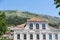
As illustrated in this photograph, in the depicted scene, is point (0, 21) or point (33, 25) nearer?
point (0, 21)

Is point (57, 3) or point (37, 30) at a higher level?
point (57, 3)

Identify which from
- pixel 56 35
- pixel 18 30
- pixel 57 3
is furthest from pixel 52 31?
pixel 57 3

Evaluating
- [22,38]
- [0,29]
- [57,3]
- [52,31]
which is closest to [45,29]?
[52,31]

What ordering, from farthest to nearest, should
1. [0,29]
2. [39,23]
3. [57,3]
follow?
1. [39,23]
2. [0,29]
3. [57,3]

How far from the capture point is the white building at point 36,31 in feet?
185

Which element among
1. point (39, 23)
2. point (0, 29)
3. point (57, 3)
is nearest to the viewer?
point (57, 3)

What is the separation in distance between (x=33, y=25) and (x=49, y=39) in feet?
17.7

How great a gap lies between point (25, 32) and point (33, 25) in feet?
8.96

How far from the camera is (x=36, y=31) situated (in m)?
57.1

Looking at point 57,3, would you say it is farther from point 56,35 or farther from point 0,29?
point 56,35

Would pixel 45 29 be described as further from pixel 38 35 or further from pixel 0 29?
pixel 0 29

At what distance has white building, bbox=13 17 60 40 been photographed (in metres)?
56.4

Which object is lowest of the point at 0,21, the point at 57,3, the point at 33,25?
the point at 33,25

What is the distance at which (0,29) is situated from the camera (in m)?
43.6
